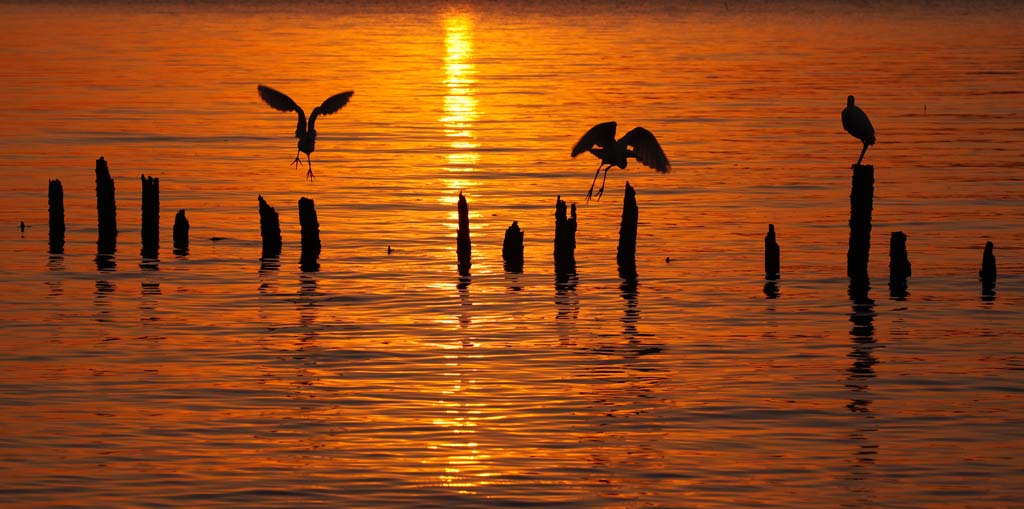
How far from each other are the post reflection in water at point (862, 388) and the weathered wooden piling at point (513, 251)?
6.16m

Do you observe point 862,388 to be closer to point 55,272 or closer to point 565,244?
point 565,244

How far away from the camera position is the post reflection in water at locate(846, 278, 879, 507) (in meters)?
20.7

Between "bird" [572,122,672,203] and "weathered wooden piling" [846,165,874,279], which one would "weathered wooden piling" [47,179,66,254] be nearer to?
"bird" [572,122,672,203]

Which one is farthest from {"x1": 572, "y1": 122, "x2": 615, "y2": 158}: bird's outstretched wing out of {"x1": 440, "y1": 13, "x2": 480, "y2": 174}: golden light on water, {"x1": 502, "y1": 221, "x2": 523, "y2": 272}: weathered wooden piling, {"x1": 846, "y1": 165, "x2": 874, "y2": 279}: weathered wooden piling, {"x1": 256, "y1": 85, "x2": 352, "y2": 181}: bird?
{"x1": 440, "y1": 13, "x2": 480, "y2": 174}: golden light on water

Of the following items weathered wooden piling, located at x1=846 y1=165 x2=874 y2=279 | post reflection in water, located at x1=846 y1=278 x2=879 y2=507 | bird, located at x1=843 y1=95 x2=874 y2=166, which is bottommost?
post reflection in water, located at x1=846 y1=278 x2=879 y2=507

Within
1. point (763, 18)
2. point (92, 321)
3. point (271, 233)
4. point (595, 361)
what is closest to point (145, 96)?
point (271, 233)

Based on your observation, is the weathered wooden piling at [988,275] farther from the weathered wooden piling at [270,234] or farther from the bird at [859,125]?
the weathered wooden piling at [270,234]

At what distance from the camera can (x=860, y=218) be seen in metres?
31.3

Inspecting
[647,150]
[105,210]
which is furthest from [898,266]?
[105,210]

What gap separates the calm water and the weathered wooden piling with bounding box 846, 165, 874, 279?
2.35ft

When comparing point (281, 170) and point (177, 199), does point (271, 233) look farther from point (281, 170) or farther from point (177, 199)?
point (281, 170)

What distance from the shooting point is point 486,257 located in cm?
3728

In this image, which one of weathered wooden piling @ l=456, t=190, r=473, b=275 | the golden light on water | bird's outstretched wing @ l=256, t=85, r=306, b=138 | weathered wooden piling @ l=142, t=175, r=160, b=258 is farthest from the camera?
the golden light on water

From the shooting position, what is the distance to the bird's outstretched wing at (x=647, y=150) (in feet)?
102
